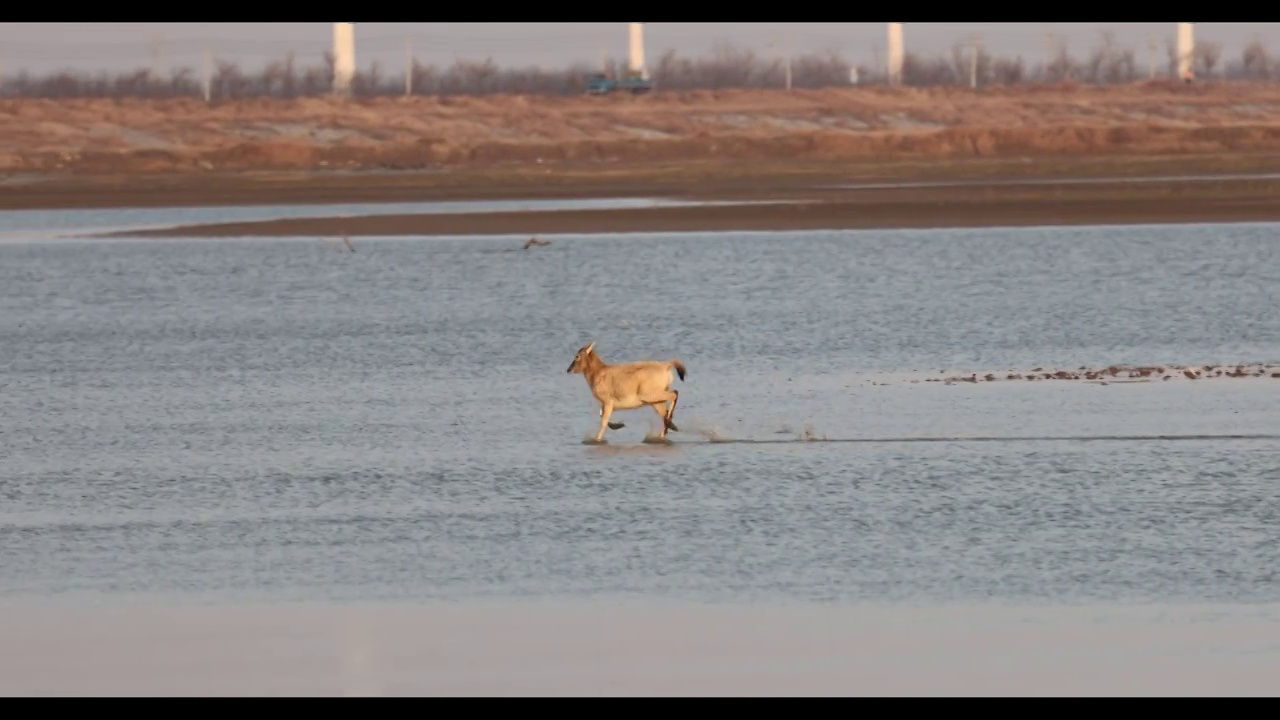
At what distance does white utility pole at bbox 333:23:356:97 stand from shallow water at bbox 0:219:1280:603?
55565 millimetres

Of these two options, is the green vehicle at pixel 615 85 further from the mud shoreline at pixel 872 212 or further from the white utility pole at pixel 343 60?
the mud shoreline at pixel 872 212

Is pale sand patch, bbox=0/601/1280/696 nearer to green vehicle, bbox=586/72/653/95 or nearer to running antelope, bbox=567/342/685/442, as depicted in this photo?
running antelope, bbox=567/342/685/442

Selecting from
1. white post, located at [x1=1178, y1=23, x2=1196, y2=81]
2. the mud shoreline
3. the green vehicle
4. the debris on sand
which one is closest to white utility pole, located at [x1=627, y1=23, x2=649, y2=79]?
the green vehicle

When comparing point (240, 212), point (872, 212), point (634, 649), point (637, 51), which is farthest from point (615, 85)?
point (634, 649)

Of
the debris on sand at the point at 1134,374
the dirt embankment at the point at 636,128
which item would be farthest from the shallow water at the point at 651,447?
the dirt embankment at the point at 636,128

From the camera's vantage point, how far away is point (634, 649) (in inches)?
352

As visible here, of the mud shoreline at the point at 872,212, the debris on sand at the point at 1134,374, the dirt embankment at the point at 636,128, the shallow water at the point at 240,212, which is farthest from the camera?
the dirt embankment at the point at 636,128

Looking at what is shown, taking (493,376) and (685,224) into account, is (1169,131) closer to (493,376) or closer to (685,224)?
(685,224)

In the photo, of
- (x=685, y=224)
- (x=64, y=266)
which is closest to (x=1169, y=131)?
(x=685, y=224)

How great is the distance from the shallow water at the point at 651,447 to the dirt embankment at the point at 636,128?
95.5 feet

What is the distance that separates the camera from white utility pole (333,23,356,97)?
84625mm

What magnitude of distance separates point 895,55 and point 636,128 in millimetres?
28098

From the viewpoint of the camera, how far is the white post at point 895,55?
307 feet

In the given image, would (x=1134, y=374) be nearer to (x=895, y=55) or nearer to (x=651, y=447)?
(x=651, y=447)
